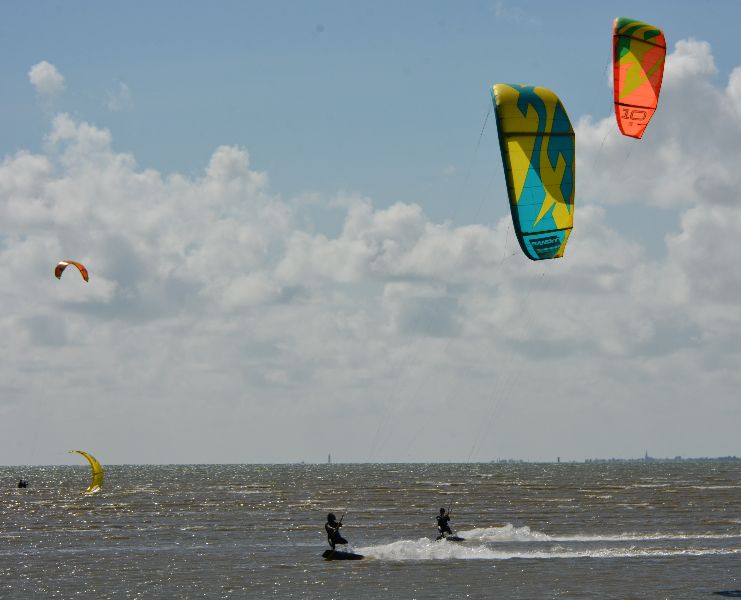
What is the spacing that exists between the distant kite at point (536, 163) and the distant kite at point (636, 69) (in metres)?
1.93

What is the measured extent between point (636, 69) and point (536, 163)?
4074 millimetres

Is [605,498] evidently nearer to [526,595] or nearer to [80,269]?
[80,269]

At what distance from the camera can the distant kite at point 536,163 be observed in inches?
1043

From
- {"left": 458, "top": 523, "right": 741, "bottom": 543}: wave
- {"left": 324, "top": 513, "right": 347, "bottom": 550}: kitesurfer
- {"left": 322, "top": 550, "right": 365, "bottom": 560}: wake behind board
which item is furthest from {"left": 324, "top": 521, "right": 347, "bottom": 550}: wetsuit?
{"left": 458, "top": 523, "right": 741, "bottom": 543}: wave

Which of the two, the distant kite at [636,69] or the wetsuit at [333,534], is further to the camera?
the wetsuit at [333,534]

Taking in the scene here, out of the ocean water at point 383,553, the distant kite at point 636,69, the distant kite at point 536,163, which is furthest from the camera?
the distant kite at point 636,69

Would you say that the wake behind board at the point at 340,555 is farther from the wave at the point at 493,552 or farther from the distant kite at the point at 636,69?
the distant kite at the point at 636,69

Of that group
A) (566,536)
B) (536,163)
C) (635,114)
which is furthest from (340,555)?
(635,114)

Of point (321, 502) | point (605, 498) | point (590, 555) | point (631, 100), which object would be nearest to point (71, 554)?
point (590, 555)

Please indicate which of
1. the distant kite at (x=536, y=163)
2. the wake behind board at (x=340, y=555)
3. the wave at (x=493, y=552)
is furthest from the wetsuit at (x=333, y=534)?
the distant kite at (x=536, y=163)

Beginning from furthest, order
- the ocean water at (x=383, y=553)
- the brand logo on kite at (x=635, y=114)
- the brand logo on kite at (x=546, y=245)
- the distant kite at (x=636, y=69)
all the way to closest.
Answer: the distant kite at (x=636, y=69) < the brand logo on kite at (x=635, y=114) < the ocean water at (x=383, y=553) < the brand logo on kite at (x=546, y=245)

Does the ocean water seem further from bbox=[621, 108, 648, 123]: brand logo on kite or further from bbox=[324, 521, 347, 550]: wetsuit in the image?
bbox=[621, 108, 648, 123]: brand logo on kite

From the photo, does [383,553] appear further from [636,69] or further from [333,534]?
[636,69]

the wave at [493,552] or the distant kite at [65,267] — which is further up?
the distant kite at [65,267]
